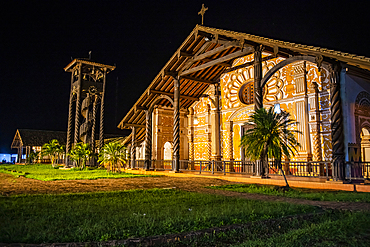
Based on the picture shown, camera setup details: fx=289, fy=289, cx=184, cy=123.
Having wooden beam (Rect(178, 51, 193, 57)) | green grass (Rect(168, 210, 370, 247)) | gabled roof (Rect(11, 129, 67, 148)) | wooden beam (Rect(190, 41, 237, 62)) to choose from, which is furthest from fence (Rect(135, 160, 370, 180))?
gabled roof (Rect(11, 129, 67, 148))

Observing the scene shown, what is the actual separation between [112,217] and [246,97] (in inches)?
650

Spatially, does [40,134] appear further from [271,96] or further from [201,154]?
[271,96]

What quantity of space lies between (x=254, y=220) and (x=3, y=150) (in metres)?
71.3

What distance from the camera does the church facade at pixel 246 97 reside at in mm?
12508

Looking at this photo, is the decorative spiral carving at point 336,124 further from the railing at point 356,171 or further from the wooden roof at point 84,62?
the wooden roof at point 84,62

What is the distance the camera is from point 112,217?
537 cm

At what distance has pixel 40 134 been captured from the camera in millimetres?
52938

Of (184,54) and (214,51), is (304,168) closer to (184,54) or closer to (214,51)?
(214,51)

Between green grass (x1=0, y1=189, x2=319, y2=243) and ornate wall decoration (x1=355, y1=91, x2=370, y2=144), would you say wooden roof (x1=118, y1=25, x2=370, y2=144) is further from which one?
green grass (x1=0, y1=189, x2=319, y2=243)

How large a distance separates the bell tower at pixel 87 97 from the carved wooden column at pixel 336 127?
28472 mm

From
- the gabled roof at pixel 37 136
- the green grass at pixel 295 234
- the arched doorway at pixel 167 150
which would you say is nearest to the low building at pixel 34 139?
the gabled roof at pixel 37 136

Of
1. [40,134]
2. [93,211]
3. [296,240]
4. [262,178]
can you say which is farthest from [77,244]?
[40,134]

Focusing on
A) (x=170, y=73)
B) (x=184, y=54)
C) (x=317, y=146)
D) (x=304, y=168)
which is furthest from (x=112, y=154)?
(x=317, y=146)

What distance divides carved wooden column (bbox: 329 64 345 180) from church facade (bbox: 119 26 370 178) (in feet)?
0.12
